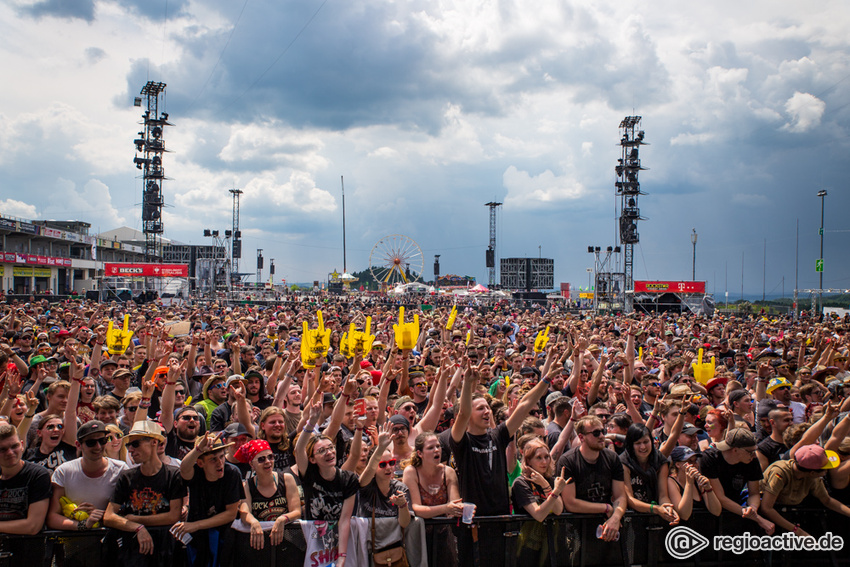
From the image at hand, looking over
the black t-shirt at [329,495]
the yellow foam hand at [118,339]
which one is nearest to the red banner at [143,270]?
the yellow foam hand at [118,339]

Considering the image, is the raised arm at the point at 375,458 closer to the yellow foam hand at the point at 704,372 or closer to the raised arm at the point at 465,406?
the raised arm at the point at 465,406

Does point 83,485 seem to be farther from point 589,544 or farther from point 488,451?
point 589,544

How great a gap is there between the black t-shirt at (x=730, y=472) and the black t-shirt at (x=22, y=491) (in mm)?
4699

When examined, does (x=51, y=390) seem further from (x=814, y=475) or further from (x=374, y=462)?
(x=814, y=475)

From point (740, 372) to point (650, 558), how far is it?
20.2 feet

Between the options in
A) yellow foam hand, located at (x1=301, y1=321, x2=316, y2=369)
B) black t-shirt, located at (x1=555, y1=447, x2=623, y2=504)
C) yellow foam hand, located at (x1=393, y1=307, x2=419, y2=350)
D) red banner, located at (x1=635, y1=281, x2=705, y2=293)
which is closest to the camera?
black t-shirt, located at (x1=555, y1=447, x2=623, y2=504)

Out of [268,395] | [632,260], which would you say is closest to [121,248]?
[632,260]

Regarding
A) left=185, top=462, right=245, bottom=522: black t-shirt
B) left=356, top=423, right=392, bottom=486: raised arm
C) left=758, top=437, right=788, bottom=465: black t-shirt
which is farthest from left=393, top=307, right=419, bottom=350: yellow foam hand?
left=758, top=437, right=788, bottom=465: black t-shirt

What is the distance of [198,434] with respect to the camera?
475 cm

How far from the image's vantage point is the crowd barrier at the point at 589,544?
161 inches

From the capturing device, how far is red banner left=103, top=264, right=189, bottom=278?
3592 cm

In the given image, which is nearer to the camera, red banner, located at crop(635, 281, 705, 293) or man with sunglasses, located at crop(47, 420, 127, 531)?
man with sunglasses, located at crop(47, 420, 127, 531)

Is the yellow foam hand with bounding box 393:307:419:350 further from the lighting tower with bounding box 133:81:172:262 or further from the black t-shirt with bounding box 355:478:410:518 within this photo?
the lighting tower with bounding box 133:81:172:262

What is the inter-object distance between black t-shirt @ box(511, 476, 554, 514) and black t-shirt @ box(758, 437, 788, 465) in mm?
2094
